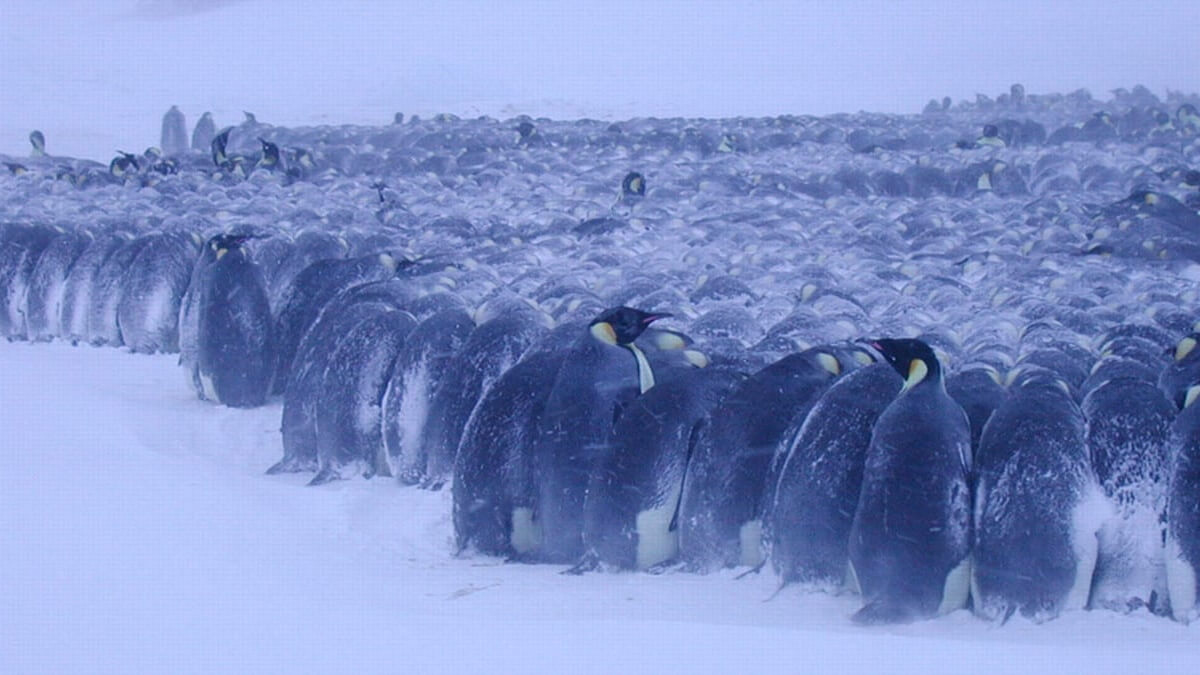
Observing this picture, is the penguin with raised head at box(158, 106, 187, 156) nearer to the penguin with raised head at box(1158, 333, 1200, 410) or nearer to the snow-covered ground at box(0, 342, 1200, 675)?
the snow-covered ground at box(0, 342, 1200, 675)

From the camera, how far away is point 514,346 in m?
4.77

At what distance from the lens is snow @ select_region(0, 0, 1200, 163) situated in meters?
31.0

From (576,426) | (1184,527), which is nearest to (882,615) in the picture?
(1184,527)

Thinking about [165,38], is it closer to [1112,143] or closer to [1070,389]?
[1112,143]

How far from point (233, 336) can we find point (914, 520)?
12.7 feet

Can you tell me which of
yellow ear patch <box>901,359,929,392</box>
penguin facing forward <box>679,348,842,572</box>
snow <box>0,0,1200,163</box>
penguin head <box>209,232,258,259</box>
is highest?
snow <box>0,0,1200,163</box>

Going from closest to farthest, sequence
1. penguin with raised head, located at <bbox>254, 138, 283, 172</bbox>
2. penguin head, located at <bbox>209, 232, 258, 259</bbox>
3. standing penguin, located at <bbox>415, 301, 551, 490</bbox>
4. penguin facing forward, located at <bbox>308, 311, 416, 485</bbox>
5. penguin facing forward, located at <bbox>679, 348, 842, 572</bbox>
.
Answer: penguin facing forward, located at <bbox>679, 348, 842, 572</bbox>
standing penguin, located at <bbox>415, 301, 551, 490</bbox>
penguin facing forward, located at <bbox>308, 311, 416, 485</bbox>
penguin head, located at <bbox>209, 232, 258, 259</bbox>
penguin with raised head, located at <bbox>254, 138, 283, 172</bbox>

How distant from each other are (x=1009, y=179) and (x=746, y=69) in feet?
98.1

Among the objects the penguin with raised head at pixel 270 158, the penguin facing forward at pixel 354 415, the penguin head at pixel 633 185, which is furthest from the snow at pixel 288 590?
the penguin with raised head at pixel 270 158

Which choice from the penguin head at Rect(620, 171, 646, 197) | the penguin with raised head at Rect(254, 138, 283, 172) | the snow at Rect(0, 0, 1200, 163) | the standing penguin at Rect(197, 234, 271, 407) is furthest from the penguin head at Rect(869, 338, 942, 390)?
the snow at Rect(0, 0, 1200, 163)

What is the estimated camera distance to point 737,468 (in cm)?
378

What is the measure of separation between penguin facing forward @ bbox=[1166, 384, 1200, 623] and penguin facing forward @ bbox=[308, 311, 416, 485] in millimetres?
2932

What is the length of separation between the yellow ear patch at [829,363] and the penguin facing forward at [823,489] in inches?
12.6

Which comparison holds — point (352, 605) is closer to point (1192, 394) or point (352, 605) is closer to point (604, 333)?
point (604, 333)
